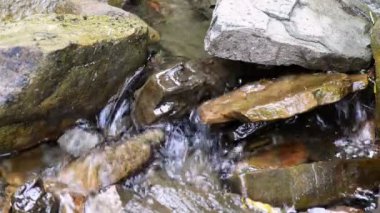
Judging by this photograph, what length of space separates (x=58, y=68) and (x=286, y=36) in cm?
161

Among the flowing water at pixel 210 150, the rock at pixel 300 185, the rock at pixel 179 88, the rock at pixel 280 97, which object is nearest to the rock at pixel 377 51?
the rock at pixel 280 97

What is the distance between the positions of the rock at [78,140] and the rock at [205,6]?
1924mm

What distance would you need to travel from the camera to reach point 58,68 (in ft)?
12.1

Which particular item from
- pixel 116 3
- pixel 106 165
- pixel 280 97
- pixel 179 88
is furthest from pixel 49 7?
pixel 280 97

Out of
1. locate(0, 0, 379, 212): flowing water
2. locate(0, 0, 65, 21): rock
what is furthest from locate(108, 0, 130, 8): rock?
locate(0, 0, 379, 212): flowing water

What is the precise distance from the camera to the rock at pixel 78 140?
13.7 feet

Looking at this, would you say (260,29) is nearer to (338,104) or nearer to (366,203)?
(338,104)

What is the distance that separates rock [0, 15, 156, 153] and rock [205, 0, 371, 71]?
29.8 inches

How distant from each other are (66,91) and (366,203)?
2239 mm

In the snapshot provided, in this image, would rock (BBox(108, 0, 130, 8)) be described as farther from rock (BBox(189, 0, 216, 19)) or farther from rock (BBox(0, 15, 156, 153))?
rock (BBox(0, 15, 156, 153))

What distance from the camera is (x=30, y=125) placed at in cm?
396

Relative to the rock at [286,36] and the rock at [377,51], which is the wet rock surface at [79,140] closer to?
the rock at [286,36]

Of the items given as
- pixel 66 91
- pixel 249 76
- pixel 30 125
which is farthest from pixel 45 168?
pixel 249 76

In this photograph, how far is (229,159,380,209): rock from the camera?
12.0 ft
